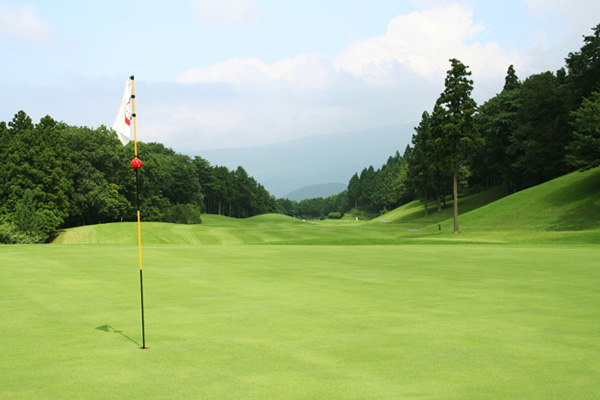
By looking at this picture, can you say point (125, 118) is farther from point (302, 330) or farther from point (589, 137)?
point (589, 137)

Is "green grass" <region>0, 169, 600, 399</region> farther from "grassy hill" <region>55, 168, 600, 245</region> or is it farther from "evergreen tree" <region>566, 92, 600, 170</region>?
"evergreen tree" <region>566, 92, 600, 170</region>

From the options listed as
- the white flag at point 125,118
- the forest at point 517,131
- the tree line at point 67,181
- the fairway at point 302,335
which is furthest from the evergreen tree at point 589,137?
the tree line at point 67,181

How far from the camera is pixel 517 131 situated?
7850 centimetres

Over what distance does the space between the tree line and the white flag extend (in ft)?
155

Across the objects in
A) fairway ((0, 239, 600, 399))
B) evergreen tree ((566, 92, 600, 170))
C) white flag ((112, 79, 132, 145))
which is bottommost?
fairway ((0, 239, 600, 399))

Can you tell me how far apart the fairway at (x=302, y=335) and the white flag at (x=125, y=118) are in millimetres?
4251

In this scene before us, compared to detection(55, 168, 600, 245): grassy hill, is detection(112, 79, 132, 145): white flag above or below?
above

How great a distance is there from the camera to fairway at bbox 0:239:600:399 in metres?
6.70

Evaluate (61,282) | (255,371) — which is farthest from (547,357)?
(61,282)

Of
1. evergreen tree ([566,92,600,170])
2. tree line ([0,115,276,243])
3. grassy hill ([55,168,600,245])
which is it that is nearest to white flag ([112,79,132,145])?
grassy hill ([55,168,600,245])

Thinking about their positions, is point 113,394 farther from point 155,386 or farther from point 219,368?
point 219,368

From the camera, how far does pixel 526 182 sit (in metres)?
85.0

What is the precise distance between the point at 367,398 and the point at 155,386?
2846mm

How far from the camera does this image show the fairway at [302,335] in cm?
670
